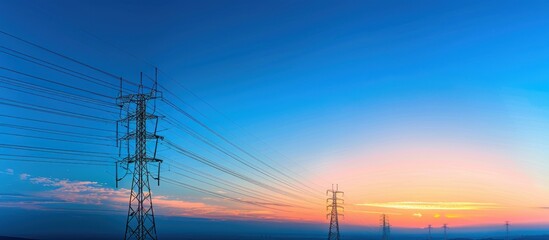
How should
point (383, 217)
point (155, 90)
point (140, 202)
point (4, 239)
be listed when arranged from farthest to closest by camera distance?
point (383, 217), point (4, 239), point (155, 90), point (140, 202)

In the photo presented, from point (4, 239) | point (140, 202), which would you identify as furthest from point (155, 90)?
point (4, 239)

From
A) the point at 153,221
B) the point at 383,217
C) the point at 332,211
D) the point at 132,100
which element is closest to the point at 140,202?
the point at 153,221

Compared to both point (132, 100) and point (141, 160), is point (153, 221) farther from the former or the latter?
point (132, 100)

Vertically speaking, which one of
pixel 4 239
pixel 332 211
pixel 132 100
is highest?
pixel 132 100

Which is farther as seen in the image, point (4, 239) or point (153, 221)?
point (4, 239)

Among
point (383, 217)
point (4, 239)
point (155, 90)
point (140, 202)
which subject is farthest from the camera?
point (383, 217)

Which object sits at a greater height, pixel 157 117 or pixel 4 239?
pixel 157 117

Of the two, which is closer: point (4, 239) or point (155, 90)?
point (155, 90)

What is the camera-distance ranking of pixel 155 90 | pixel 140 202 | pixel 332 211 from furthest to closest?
1. pixel 332 211
2. pixel 155 90
3. pixel 140 202

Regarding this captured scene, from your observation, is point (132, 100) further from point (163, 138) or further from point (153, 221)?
point (153, 221)
